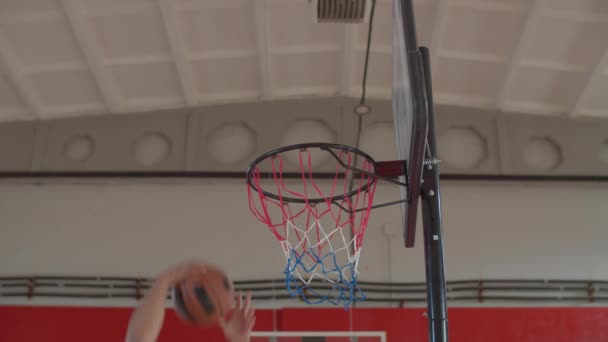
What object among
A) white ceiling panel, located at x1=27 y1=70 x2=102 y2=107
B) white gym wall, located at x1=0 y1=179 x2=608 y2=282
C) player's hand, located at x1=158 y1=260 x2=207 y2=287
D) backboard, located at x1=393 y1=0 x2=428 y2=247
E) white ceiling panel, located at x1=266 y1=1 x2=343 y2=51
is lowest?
player's hand, located at x1=158 y1=260 x2=207 y2=287

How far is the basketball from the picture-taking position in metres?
1.87

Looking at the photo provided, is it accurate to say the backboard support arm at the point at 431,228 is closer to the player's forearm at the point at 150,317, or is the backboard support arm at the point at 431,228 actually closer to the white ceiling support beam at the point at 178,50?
the player's forearm at the point at 150,317

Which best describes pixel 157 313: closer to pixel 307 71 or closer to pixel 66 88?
pixel 307 71

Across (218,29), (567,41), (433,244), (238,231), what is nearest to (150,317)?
(433,244)

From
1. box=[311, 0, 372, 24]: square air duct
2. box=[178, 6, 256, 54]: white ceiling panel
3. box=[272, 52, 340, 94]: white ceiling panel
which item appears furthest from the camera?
box=[272, 52, 340, 94]: white ceiling panel

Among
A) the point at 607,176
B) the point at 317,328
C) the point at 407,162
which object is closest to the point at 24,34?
the point at 317,328

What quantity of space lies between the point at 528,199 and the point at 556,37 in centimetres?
227

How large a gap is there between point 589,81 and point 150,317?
7446mm

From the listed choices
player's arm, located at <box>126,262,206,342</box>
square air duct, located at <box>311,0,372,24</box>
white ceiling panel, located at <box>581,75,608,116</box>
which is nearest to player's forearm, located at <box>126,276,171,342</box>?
player's arm, located at <box>126,262,206,342</box>

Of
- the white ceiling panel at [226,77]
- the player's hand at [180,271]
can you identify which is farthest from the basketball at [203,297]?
the white ceiling panel at [226,77]

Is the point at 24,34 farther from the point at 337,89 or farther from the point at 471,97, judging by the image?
the point at 471,97

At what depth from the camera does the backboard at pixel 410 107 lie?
9.78 feet

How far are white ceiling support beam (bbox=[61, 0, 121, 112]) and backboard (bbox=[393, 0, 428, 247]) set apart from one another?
456 cm

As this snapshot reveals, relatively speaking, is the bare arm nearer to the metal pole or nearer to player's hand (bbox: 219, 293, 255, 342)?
player's hand (bbox: 219, 293, 255, 342)
